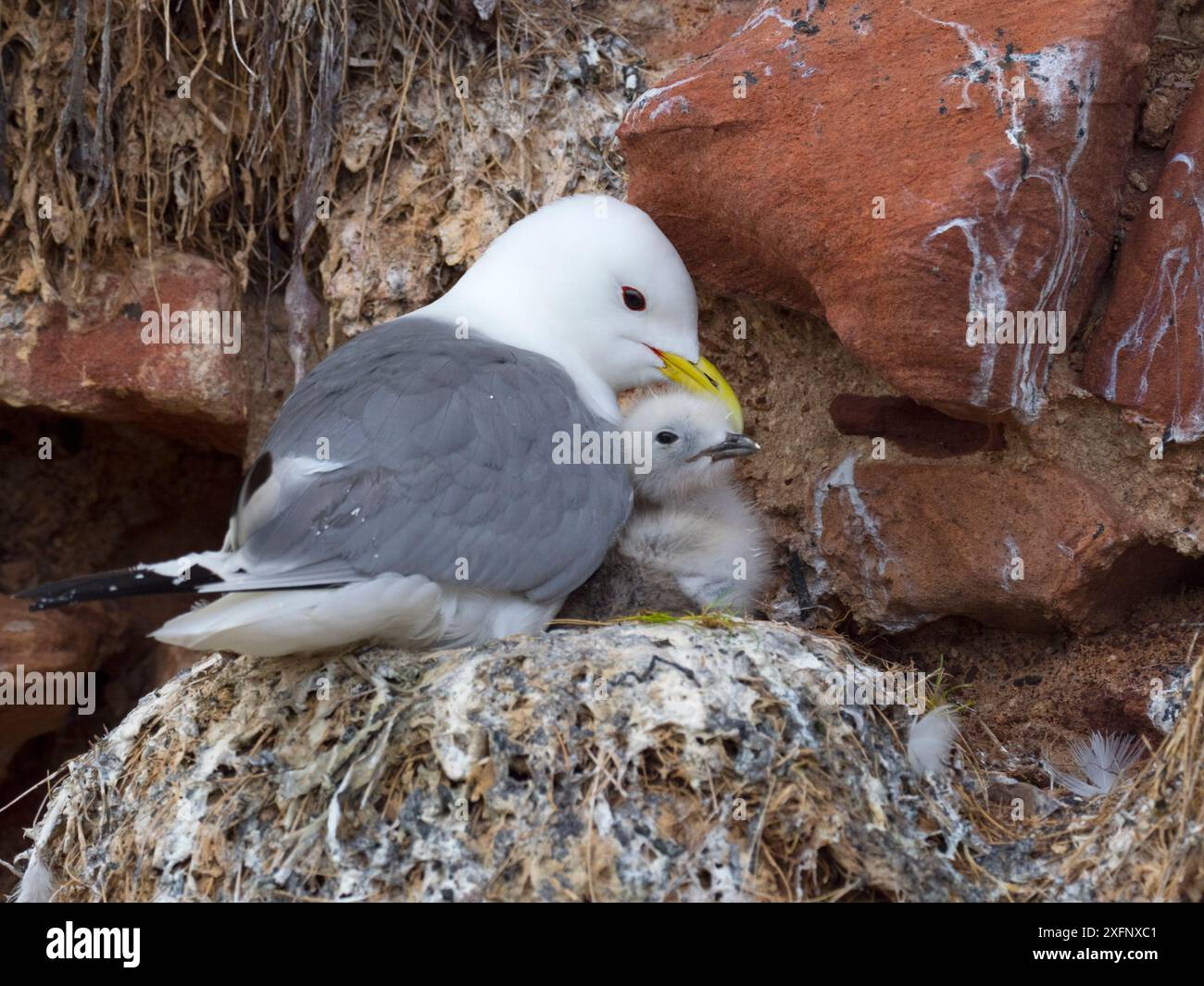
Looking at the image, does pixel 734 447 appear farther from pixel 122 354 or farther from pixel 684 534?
pixel 122 354

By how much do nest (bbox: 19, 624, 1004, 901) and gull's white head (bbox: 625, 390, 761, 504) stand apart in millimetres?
654

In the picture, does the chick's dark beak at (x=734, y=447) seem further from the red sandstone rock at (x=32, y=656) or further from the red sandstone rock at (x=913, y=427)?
the red sandstone rock at (x=32, y=656)

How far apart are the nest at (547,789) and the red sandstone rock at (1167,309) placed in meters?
0.80

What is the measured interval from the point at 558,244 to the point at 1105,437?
1.38 m

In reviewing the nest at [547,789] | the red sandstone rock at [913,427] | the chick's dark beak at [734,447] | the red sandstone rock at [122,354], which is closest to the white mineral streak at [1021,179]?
the red sandstone rock at [913,427]

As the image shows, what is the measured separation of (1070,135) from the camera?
2.62 metres

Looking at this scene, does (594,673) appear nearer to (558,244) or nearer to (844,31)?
(558,244)

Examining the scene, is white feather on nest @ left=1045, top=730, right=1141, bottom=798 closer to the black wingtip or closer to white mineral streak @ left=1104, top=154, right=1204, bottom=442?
white mineral streak @ left=1104, top=154, right=1204, bottom=442

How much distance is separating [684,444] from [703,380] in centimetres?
17

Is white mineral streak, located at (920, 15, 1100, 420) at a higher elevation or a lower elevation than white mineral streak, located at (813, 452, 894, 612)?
higher

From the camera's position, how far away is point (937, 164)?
8.71 ft

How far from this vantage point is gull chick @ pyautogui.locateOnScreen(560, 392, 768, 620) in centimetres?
320

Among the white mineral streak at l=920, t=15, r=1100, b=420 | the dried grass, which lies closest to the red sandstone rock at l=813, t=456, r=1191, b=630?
the white mineral streak at l=920, t=15, r=1100, b=420

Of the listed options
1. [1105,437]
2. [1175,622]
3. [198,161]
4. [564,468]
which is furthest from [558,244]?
[1175,622]
